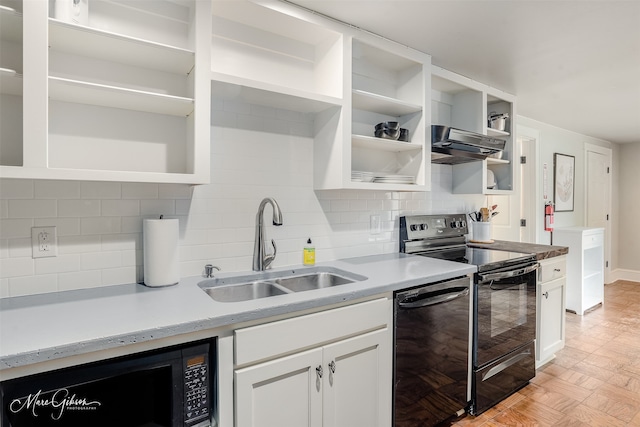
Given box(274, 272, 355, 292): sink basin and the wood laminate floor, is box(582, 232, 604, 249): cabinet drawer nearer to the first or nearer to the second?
the wood laminate floor

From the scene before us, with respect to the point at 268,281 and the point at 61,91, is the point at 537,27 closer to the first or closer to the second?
the point at 268,281

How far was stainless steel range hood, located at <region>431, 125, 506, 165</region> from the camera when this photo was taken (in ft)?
7.58

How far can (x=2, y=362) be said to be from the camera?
2.91 ft

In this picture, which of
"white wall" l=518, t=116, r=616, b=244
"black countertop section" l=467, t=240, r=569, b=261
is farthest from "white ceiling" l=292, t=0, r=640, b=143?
"black countertop section" l=467, t=240, r=569, b=261

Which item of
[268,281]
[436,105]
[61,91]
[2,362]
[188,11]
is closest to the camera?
[2,362]

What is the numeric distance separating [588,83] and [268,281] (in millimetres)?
3109

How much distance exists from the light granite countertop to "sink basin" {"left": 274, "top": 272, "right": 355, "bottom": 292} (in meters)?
0.28

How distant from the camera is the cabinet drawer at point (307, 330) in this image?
126cm

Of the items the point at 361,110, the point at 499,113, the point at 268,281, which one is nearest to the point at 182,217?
the point at 268,281

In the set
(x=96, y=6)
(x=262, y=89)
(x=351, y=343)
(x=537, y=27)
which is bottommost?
(x=351, y=343)

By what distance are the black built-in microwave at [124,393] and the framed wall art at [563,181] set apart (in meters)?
4.93

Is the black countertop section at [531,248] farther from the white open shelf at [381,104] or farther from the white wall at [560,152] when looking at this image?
the white wall at [560,152]

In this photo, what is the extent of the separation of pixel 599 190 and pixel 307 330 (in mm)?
6120

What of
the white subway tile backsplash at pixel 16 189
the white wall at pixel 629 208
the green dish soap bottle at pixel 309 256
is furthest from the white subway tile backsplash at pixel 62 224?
the white wall at pixel 629 208
